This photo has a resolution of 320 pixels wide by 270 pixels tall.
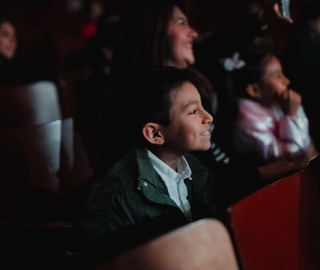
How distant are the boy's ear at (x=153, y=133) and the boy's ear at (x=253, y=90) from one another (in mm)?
758

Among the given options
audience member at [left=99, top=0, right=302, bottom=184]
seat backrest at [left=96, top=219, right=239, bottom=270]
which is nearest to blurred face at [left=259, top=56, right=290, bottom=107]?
audience member at [left=99, top=0, right=302, bottom=184]

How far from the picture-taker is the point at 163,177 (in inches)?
45.4

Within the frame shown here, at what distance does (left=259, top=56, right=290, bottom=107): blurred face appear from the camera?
1.80 meters

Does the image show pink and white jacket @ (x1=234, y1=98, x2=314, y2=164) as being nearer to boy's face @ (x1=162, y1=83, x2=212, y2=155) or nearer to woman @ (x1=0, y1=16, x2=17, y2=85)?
boy's face @ (x1=162, y1=83, x2=212, y2=155)

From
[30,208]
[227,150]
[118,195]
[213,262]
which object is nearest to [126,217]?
[118,195]

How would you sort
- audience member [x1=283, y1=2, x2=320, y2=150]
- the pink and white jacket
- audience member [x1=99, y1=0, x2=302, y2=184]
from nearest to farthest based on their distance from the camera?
audience member [x1=99, y1=0, x2=302, y2=184] → the pink and white jacket → audience member [x1=283, y1=2, x2=320, y2=150]

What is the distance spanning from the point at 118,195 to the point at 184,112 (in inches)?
10.8

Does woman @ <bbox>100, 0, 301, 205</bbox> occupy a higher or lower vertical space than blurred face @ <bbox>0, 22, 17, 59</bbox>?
higher

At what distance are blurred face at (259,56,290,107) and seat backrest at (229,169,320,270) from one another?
84 cm

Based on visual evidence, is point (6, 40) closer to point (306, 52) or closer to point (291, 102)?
point (291, 102)

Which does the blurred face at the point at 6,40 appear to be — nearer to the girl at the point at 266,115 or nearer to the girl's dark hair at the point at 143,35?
the girl's dark hair at the point at 143,35

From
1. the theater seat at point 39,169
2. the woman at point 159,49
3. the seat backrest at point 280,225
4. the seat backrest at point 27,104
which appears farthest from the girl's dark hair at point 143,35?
the seat backrest at point 280,225

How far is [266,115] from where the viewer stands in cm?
173

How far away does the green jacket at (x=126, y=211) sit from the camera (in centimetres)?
96
